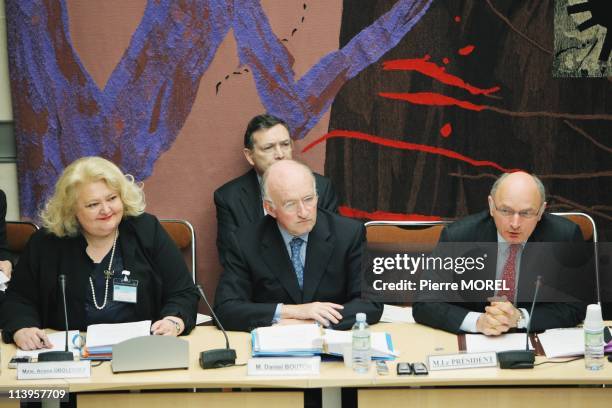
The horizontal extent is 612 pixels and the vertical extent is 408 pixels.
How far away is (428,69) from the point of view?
480 centimetres

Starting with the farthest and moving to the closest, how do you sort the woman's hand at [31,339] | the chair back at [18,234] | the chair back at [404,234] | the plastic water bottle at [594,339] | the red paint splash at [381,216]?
the red paint splash at [381,216] → the chair back at [18,234] → the chair back at [404,234] → the woman's hand at [31,339] → the plastic water bottle at [594,339]

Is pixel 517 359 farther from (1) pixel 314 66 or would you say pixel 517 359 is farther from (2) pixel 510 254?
(1) pixel 314 66

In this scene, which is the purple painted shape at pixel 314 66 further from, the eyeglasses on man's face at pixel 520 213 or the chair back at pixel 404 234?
the eyeglasses on man's face at pixel 520 213

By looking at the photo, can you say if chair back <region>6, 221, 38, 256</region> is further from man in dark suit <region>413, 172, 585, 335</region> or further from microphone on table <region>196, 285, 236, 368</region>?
man in dark suit <region>413, 172, 585, 335</region>

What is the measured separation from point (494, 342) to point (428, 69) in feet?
6.91

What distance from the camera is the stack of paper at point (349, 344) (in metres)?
2.99

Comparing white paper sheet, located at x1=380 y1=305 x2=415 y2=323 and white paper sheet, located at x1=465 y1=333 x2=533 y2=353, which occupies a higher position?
white paper sheet, located at x1=380 y1=305 x2=415 y2=323

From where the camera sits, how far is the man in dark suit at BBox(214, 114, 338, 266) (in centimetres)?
466

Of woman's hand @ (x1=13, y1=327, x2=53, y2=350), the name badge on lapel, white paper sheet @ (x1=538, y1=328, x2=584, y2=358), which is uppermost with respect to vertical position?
the name badge on lapel

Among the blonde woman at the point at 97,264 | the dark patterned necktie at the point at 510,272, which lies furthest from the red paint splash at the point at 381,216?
the blonde woman at the point at 97,264

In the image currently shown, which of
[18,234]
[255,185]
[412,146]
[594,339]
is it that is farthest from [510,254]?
[18,234]

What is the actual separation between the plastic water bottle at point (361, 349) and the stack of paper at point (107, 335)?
84 cm

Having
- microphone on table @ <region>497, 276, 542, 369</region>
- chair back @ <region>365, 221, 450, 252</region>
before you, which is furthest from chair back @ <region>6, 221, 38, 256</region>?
microphone on table @ <region>497, 276, 542, 369</region>

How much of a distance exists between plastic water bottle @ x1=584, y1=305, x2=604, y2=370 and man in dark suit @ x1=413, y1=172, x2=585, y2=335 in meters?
0.35
